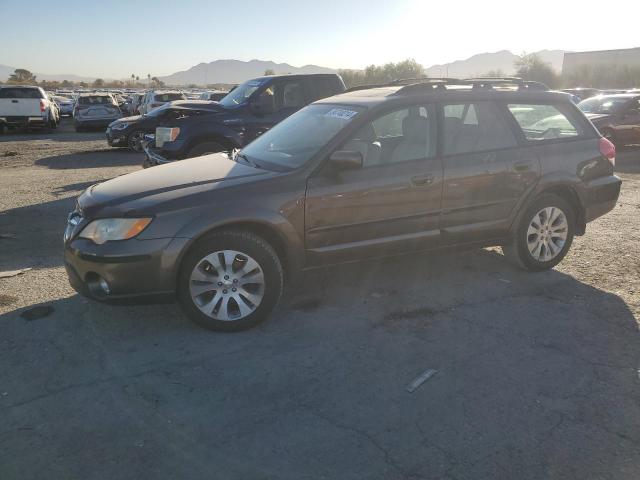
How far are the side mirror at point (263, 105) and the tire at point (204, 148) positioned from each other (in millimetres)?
912

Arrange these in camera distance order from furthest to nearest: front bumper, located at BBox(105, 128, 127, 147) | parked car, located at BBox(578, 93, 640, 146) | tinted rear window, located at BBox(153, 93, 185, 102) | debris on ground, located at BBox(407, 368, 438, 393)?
tinted rear window, located at BBox(153, 93, 185, 102) < front bumper, located at BBox(105, 128, 127, 147) < parked car, located at BBox(578, 93, 640, 146) < debris on ground, located at BBox(407, 368, 438, 393)

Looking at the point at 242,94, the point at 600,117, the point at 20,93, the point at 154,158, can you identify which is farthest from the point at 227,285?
the point at 20,93

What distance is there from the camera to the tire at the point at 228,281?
3.93 metres

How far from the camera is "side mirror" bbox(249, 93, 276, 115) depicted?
9.23 meters

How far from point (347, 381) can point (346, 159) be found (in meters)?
1.65

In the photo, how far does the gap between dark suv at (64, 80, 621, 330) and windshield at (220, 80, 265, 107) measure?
455 cm

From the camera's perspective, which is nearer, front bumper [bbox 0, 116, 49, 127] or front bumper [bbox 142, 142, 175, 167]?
front bumper [bbox 142, 142, 175, 167]

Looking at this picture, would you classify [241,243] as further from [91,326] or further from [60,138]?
[60,138]

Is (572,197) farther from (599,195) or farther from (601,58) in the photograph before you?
(601,58)

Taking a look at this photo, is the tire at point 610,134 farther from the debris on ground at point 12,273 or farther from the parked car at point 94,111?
the parked car at point 94,111

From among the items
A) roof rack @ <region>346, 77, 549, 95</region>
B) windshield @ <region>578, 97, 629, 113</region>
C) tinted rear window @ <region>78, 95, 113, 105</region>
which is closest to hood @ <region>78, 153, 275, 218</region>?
roof rack @ <region>346, 77, 549, 95</region>

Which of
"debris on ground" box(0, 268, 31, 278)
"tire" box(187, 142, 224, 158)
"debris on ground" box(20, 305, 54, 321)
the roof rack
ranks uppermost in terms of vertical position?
the roof rack

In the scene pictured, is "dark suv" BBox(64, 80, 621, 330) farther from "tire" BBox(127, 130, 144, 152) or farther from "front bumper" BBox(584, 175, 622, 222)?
"tire" BBox(127, 130, 144, 152)

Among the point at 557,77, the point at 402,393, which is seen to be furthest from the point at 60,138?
the point at 557,77
